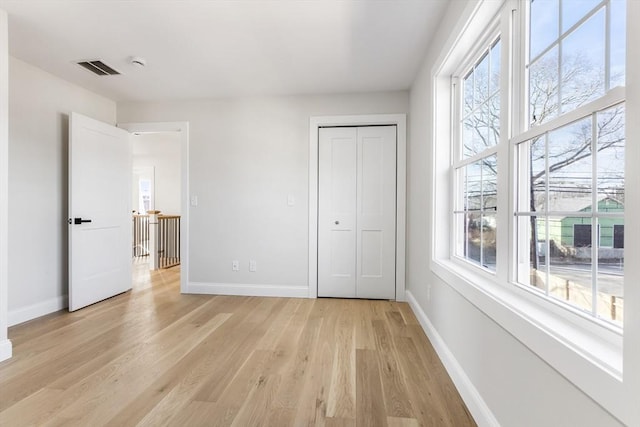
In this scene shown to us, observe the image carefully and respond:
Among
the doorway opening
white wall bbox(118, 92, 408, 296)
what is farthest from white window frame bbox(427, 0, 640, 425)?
the doorway opening

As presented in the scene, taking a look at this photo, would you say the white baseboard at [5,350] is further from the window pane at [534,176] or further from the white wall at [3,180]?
the window pane at [534,176]

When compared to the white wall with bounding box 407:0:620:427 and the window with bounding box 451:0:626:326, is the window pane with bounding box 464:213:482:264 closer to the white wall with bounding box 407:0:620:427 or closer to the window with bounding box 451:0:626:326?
the window with bounding box 451:0:626:326

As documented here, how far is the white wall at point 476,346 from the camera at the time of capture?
877 millimetres

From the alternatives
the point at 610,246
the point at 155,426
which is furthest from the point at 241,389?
the point at 610,246

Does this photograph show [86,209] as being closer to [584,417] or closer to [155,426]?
[155,426]

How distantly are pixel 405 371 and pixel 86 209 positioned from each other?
3.31 m

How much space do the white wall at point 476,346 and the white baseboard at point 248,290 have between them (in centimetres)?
128

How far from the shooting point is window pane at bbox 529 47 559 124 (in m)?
1.09

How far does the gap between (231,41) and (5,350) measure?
2653 mm

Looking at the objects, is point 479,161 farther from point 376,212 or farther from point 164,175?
point 164,175

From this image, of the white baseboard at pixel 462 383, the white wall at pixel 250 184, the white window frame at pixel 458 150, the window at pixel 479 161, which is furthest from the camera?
the white wall at pixel 250 184

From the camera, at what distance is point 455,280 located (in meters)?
1.73

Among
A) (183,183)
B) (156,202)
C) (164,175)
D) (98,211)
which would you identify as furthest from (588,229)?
(156,202)

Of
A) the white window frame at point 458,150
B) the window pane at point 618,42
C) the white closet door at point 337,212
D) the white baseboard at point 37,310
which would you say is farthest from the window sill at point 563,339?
the white baseboard at point 37,310
